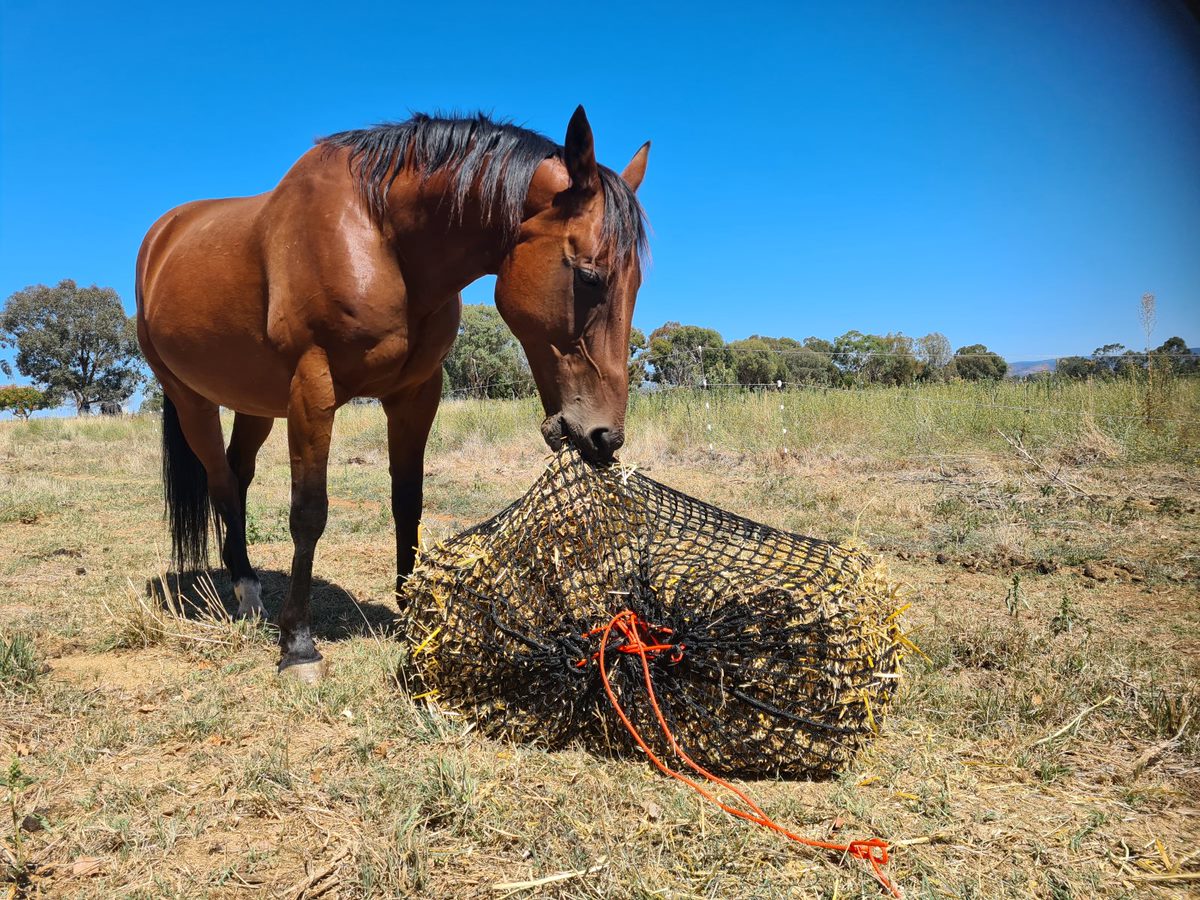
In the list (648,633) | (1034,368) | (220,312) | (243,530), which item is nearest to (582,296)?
(648,633)

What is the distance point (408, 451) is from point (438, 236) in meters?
1.23

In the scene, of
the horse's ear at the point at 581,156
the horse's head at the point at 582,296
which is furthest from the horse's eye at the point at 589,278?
the horse's ear at the point at 581,156

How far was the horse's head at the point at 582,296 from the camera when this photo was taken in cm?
262

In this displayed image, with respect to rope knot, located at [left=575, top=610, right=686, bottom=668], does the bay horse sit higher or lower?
higher

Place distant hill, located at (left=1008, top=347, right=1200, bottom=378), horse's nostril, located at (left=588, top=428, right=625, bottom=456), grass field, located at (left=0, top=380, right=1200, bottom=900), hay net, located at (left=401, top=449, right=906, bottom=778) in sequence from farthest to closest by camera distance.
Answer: distant hill, located at (left=1008, top=347, right=1200, bottom=378) < horse's nostril, located at (left=588, top=428, right=625, bottom=456) < hay net, located at (left=401, top=449, right=906, bottom=778) < grass field, located at (left=0, top=380, right=1200, bottom=900)

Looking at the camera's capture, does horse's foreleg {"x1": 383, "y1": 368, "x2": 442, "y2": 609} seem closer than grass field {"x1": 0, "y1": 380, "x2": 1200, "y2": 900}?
No

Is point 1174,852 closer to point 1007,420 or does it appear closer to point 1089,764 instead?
point 1089,764

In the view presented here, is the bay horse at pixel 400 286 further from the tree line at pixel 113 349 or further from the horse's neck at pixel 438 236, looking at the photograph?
the tree line at pixel 113 349

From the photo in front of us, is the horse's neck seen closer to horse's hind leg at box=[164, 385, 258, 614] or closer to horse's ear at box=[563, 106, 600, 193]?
horse's ear at box=[563, 106, 600, 193]

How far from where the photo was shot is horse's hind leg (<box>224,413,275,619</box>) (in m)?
4.29

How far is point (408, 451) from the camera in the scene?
3773 mm

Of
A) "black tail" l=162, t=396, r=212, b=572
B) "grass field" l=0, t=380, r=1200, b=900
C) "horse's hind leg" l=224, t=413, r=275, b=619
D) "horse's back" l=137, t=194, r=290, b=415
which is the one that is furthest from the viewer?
"black tail" l=162, t=396, r=212, b=572

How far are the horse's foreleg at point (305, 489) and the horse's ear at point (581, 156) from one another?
4.48 feet

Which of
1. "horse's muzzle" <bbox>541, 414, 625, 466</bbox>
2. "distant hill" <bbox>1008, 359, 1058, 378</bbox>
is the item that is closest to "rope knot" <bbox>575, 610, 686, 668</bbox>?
"horse's muzzle" <bbox>541, 414, 625, 466</bbox>
